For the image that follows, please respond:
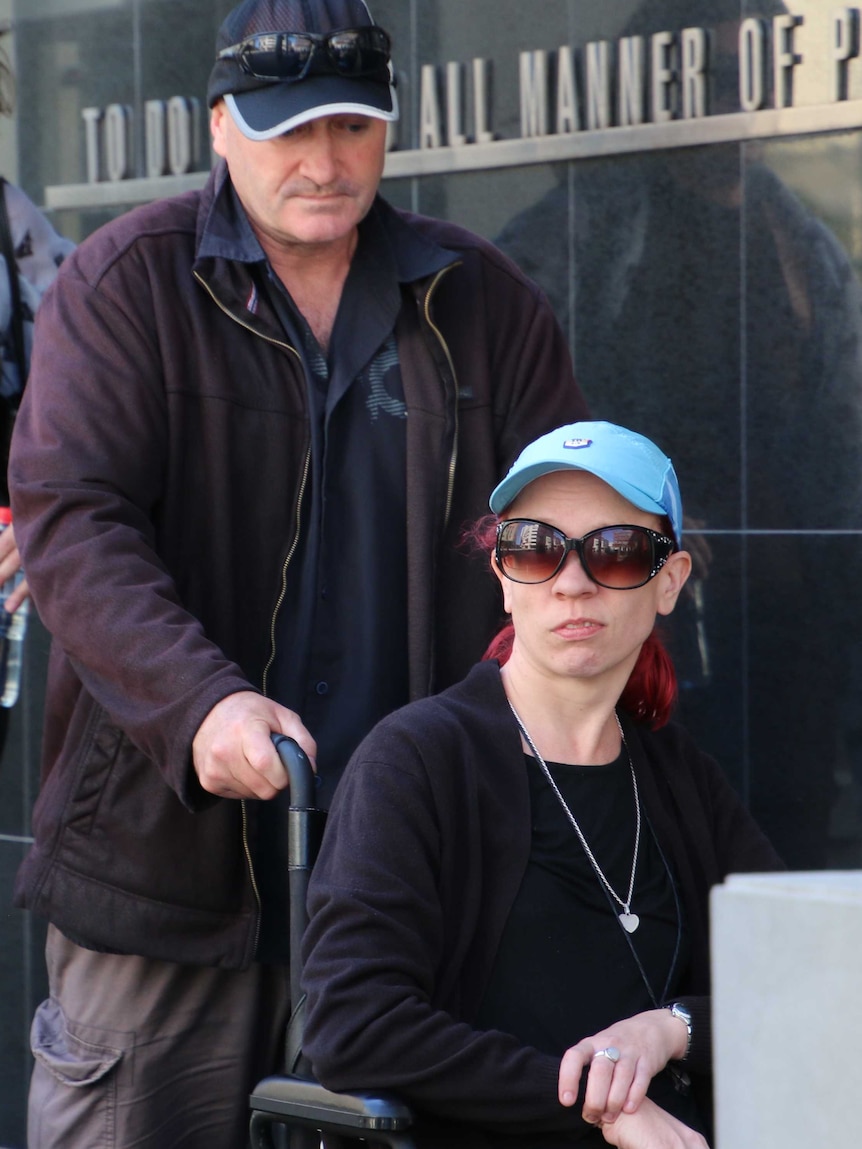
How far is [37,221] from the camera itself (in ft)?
13.2

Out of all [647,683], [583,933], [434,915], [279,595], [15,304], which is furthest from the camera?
[15,304]

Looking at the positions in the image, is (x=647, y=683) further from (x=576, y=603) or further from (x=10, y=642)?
(x=10, y=642)

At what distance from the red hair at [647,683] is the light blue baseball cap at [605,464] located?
18 cm

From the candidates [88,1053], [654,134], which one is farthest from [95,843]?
[654,134]

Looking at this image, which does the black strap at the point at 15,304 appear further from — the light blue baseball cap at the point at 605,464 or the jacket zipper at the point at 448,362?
the light blue baseball cap at the point at 605,464

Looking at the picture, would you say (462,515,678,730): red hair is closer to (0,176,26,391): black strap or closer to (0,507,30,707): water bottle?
(0,507,30,707): water bottle

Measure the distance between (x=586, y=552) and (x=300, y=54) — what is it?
0.95m

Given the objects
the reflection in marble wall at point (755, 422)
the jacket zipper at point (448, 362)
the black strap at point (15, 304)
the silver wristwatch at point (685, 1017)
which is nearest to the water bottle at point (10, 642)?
the black strap at point (15, 304)

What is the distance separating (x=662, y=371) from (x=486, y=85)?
33.9 inches

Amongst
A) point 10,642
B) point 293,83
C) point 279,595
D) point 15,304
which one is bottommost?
point 10,642

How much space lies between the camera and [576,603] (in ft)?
8.19

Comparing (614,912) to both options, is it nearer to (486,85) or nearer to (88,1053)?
(88,1053)

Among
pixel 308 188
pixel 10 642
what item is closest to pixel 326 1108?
pixel 308 188

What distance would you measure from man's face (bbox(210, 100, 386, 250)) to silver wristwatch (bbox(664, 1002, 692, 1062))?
4.30 feet
